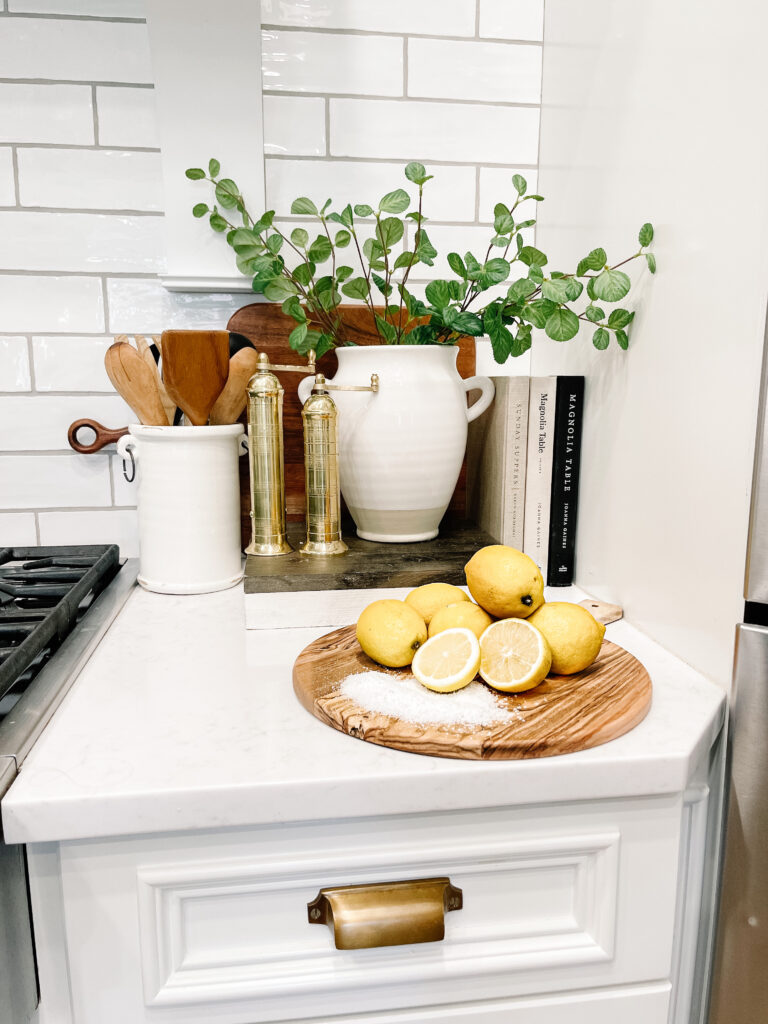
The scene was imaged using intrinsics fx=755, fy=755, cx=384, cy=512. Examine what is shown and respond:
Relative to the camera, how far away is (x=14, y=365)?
3.84 feet

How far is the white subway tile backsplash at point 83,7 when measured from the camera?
3.59 feet

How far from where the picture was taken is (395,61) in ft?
3.85

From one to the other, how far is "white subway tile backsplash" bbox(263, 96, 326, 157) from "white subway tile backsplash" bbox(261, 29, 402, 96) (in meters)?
0.02

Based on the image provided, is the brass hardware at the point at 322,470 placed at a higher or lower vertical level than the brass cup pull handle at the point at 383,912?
higher

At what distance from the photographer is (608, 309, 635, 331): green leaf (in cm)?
88

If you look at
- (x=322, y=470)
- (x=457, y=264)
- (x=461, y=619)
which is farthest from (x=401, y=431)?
(x=461, y=619)

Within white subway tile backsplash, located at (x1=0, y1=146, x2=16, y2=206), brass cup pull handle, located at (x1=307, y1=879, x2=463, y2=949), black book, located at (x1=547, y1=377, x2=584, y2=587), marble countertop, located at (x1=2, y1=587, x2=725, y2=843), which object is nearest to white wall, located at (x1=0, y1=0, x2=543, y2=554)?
white subway tile backsplash, located at (x1=0, y1=146, x2=16, y2=206)

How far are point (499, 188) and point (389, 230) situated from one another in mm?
307

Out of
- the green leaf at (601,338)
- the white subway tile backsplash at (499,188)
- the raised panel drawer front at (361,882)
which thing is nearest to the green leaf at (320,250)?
the white subway tile backsplash at (499,188)

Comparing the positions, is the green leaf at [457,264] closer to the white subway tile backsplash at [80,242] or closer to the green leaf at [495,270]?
the green leaf at [495,270]

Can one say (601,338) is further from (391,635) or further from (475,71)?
(475,71)

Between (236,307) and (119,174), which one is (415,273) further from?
(119,174)

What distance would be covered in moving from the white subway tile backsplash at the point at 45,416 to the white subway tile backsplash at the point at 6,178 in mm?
291

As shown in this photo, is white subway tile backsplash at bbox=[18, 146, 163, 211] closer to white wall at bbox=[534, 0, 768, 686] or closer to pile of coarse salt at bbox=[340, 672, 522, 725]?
white wall at bbox=[534, 0, 768, 686]
